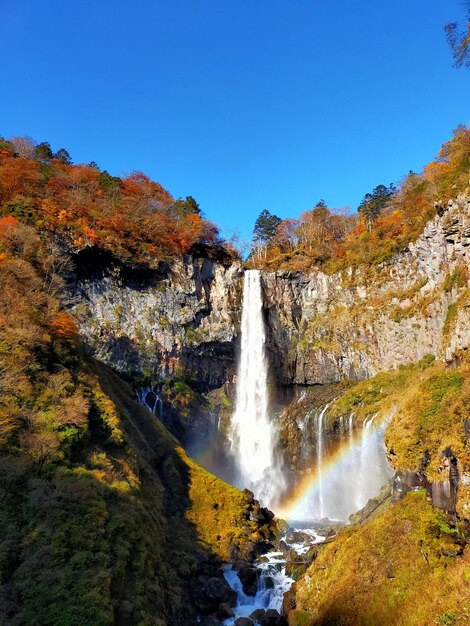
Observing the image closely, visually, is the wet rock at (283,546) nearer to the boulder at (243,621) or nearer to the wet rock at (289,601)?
the wet rock at (289,601)

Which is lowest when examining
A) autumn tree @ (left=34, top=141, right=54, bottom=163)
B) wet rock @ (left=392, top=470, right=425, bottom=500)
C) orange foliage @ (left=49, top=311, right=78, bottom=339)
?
wet rock @ (left=392, top=470, right=425, bottom=500)

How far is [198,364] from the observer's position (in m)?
43.6

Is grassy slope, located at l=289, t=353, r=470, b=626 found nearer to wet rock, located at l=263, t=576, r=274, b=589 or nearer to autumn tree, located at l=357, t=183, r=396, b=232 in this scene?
wet rock, located at l=263, t=576, r=274, b=589

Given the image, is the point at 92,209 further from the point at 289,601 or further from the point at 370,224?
the point at 289,601

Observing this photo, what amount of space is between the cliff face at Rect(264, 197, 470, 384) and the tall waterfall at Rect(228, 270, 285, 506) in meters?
1.55

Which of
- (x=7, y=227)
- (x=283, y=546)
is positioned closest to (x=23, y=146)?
(x=7, y=227)

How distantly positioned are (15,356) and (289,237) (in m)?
49.1

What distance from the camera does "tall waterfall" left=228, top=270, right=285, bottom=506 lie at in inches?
1513

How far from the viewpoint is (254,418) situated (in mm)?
42938

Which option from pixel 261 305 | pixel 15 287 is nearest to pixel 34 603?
pixel 15 287

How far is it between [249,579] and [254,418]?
23.3 meters

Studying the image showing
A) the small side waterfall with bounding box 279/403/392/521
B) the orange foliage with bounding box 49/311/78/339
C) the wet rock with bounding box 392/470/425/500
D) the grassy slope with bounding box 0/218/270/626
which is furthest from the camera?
the small side waterfall with bounding box 279/403/392/521

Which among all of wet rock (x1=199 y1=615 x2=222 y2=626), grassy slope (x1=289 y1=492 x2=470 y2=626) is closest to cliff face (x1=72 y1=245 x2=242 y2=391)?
wet rock (x1=199 y1=615 x2=222 y2=626)

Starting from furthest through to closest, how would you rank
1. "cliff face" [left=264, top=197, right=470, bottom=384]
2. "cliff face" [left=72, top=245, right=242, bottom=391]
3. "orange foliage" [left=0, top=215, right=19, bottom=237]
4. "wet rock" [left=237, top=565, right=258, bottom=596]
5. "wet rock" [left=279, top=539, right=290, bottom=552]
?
"cliff face" [left=72, top=245, right=242, bottom=391] < "cliff face" [left=264, top=197, right=470, bottom=384] < "orange foliage" [left=0, top=215, right=19, bottom=237] < "wet rock" [left=279, top=539, right=290, bottom=552] < "wet rock" [left=237, top=565, right=258, bottom=596]
